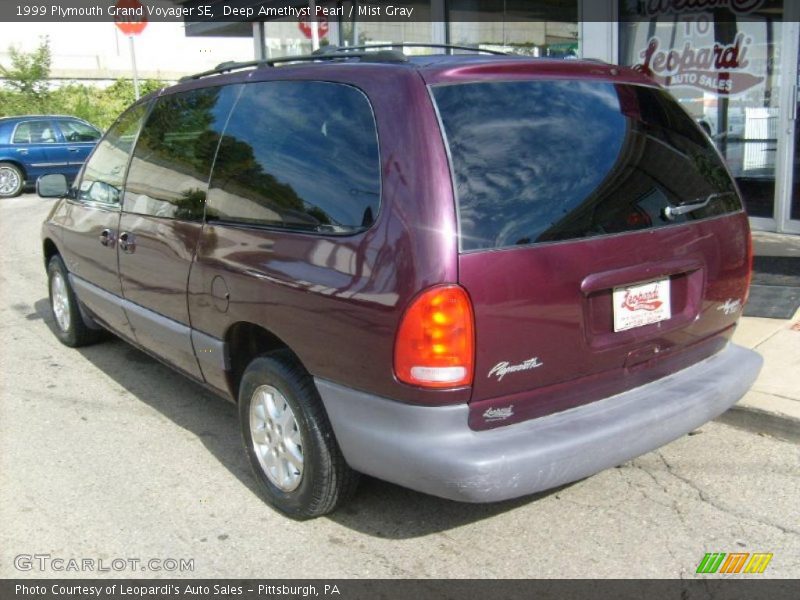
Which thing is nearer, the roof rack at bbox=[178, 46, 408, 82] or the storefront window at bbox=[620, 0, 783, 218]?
the roof rack at bbox=[178, 46, 408, 82]

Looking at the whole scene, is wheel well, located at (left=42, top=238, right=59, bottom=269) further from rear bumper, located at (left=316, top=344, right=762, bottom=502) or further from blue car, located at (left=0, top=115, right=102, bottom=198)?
blue car, located at (left=0, top=115, right=102, bottom=198)

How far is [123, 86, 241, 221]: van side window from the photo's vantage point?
3.71 m

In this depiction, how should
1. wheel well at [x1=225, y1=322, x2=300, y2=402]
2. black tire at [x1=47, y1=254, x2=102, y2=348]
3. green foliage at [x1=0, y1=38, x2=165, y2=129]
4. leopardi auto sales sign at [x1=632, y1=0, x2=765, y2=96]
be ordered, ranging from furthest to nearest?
green foliage at [x1=0, y1=38, x2=165, y2=129]
leopardi auto sales sign at [x1=632, y1=0, x2=765, y2=96]
black tire at [x1=47, y1=254, x2=102, y2=348]
wheel well at [x1=225, y1=322, x2=300, y2=402]

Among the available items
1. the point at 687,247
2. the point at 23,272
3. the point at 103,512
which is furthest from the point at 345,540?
the point at 23,272

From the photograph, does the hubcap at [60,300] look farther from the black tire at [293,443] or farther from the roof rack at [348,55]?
the black tire at [293,443]

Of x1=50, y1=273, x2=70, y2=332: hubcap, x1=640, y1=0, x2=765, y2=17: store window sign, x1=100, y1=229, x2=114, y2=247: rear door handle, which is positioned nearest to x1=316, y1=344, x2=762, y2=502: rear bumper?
x1=100, y1=229, x2=114, y2=247: rear door handle

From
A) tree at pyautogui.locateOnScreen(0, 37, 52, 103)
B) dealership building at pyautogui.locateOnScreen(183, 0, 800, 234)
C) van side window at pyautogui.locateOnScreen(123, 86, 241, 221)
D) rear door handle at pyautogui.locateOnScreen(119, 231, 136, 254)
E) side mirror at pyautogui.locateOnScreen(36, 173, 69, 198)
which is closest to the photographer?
van side window at pyautogui.locateOnScreen(123, 86, 241, 221)

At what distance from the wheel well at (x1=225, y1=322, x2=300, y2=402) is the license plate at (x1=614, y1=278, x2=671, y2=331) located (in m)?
1.36

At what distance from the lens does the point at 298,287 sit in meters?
2.98
